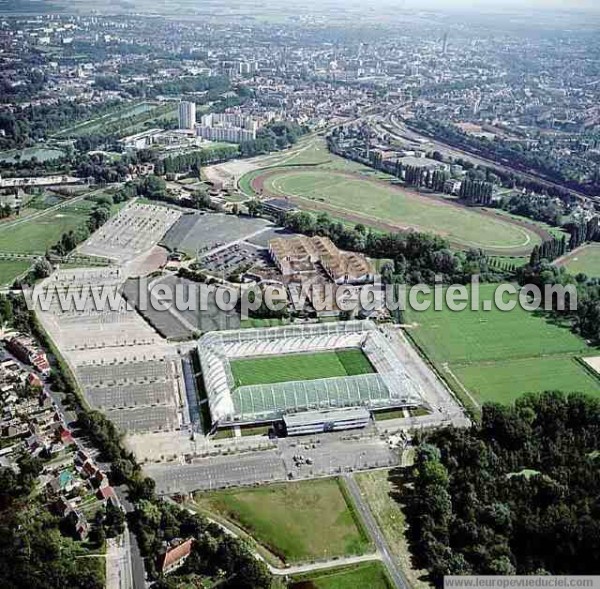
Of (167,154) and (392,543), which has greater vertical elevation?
(167,154)

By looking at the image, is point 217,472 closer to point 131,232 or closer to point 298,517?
point 298,517

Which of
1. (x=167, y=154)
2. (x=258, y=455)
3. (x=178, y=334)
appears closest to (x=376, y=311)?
(x=178, y=334)

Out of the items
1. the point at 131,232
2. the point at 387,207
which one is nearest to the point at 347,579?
the point at 131,232

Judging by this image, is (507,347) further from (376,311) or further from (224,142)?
(224,142)

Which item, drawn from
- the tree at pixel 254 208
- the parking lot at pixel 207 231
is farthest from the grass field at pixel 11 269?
the tree at pixel 254 208

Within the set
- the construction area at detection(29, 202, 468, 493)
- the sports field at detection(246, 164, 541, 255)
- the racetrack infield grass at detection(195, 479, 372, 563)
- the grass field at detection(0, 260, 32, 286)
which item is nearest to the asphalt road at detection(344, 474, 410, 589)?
the racetrack infield grass at detection(195, 479, 372, 563)

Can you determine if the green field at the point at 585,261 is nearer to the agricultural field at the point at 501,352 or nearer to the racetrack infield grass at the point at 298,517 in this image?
the agricultural field at the point at 501,352

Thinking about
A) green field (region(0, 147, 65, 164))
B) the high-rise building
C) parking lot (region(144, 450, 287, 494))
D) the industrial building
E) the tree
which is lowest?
parking lot (region(144, 450, 287, 494))

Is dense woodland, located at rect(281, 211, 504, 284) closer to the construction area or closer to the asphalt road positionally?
the construction area
